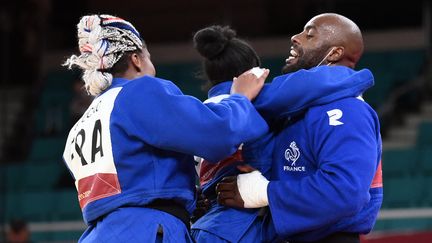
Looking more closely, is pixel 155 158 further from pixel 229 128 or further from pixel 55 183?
pixel 55 183

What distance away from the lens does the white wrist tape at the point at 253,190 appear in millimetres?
2865

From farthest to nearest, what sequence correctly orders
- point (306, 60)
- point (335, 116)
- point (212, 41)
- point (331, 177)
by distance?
point (212, 41)
point (306, 60)
point (335, 116)
point (331, 177)

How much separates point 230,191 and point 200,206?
278 mm

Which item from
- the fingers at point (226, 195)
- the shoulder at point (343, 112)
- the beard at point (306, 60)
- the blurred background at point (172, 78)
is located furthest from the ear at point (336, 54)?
the blurred background at point (172, 78)

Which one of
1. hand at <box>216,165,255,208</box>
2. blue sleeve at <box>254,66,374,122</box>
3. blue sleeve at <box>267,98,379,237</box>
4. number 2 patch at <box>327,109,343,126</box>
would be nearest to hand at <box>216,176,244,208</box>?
hand at <box>216,165,255,208</box>

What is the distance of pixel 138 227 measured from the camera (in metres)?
2.79

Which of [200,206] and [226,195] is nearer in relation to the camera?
[226,195]

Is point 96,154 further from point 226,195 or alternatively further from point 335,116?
point 335,116

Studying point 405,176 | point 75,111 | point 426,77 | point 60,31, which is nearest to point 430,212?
point 405,176

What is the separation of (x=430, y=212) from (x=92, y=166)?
4976 mm

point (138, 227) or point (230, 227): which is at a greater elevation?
point (138, 227)

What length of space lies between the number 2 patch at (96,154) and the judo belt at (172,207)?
0.42 feet

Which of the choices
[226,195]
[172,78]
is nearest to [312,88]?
[226,195]

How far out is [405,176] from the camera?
323 inches
